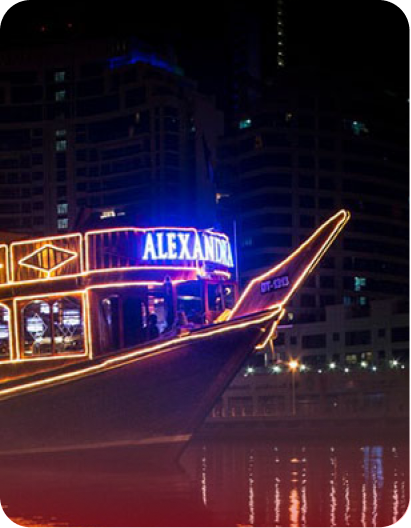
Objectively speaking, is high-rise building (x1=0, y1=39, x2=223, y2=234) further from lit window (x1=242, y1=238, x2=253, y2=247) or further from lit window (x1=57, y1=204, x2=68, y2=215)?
lit window (x1=242, y1=238, x2=253, y2=247)

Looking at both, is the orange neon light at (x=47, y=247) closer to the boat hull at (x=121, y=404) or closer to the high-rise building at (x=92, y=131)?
the boat hull at (x=121, y=404)

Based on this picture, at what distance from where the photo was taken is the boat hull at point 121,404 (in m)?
20.0

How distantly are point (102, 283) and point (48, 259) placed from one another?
124cm

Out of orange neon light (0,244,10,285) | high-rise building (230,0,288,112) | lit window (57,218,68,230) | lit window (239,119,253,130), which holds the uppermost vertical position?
high-rise building (230,0,288,112)

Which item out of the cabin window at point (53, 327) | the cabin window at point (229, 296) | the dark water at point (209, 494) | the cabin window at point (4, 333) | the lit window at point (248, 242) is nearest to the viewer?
the dark water at point (209, 494)

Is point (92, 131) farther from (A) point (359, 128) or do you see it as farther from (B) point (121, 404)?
(B) point (121, 404)

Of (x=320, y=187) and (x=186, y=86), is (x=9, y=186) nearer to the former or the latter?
(x=186, y=86)

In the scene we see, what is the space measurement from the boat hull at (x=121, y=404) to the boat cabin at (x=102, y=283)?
0.69m

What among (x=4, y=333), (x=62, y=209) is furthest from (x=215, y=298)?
(x=62, y=209)

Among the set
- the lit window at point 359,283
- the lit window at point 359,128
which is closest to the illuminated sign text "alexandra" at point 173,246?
the lit window at point 359,283

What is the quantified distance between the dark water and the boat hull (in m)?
0.48

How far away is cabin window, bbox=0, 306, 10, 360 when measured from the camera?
21.6 metres

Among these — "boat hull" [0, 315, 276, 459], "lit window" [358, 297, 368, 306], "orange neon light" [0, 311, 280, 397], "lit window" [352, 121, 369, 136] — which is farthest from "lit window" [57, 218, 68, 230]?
"orange neon light" [0, 311, 280, 397]

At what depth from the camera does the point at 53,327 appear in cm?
2130
